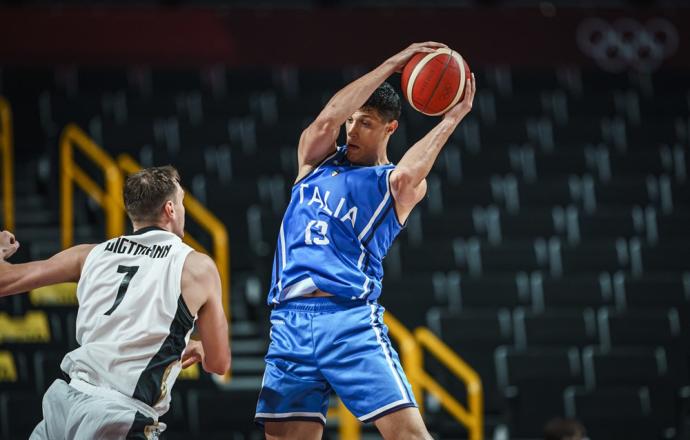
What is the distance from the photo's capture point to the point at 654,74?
14516mm

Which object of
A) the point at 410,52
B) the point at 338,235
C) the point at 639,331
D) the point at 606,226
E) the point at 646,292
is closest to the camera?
the point at 338,235

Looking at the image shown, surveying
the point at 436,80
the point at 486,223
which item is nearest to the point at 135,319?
the point at 436,80

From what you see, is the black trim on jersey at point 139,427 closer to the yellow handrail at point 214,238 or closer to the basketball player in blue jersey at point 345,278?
the basketball player in blue jersey at point 345,278

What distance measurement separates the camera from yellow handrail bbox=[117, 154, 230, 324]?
29.7 feet

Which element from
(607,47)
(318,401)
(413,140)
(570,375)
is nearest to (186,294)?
(318,401)

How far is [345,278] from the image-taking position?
16.4 ft

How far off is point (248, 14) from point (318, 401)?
10.1m

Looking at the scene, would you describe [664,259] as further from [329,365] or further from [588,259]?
[329,365]

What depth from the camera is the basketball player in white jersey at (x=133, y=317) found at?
4371 mm

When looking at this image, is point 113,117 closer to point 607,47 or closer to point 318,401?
point 607,47

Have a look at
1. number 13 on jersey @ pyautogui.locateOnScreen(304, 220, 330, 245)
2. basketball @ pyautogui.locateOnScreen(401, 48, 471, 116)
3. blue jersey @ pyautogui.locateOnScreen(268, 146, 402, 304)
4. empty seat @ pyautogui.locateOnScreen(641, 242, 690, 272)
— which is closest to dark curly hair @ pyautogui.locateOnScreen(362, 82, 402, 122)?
basketball @ pyautogui.locateOnScreen(401, 48, 471, 116)

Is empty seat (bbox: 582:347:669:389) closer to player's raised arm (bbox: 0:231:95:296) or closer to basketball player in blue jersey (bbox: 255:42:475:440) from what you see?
basketball player in blue jersey (bbox: 255:42:475:440)

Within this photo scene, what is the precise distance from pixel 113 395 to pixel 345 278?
3.84ft

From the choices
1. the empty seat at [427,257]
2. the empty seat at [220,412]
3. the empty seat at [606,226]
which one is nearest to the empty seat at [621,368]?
the empty seat at [427,257]
